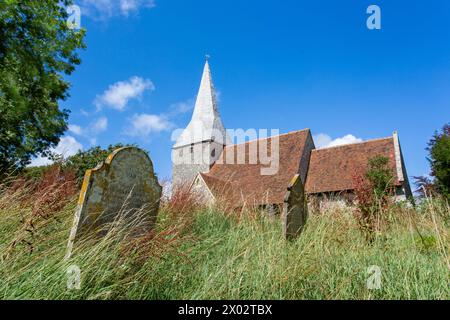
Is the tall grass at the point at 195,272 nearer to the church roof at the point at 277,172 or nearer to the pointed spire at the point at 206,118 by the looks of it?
the church roof at the point at 277,172

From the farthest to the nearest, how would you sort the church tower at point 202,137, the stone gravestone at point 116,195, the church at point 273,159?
1. the church tower at point 202,137
2. the church at point 273,159
3. the stone gravestone at point 116,195

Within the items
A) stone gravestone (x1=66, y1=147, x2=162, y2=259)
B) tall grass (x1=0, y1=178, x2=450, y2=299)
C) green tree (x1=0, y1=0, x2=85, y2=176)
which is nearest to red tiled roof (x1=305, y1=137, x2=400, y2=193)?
green tree (x1=0, y1=0, x2=85, y2=176)

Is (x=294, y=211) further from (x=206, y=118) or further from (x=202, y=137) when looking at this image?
(x=206, y=118)

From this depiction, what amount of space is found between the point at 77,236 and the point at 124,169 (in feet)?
3.88

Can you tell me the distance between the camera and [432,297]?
310 cm

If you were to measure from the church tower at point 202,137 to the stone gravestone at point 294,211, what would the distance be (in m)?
23.2

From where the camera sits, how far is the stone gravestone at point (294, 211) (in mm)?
5781

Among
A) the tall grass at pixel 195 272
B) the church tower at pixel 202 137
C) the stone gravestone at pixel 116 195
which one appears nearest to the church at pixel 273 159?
the church tower at pixel 202 137

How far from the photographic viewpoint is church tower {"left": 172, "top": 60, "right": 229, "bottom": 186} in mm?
30688

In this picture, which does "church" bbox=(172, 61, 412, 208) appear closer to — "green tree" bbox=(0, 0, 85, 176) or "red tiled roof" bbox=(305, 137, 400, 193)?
"red tiled roof" bbox=(305, 137, 400, 193)
